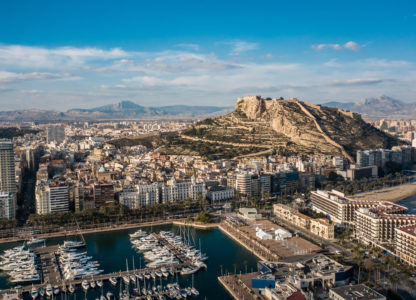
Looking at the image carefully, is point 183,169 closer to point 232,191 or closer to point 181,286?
point 232,191

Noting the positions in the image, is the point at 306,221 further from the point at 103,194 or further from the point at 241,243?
the point at 103,194

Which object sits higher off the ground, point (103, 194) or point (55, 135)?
point (55, 135)

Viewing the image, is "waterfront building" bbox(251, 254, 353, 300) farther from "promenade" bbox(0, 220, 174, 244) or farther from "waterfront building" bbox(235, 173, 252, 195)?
"waterfront building" bbox(235, 173, 252, 195)

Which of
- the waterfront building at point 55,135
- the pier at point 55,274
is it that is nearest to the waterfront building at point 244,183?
the pier at point 55,274

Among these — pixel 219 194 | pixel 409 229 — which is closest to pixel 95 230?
pixel 219 194

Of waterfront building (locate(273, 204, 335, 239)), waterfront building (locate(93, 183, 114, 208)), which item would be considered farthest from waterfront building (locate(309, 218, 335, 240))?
waterfront building (locate(93, 183, 114, 208))

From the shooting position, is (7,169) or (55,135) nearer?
(7,169)

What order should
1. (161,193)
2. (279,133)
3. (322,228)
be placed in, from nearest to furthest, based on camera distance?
(322,228) < (161,193) < (279,133)
